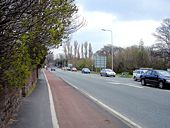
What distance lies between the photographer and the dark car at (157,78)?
2811 centimetres

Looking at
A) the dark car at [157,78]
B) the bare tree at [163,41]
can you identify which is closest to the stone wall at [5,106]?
the dark car at [157,78]

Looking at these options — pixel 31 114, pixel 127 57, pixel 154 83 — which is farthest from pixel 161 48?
pixel 31 114

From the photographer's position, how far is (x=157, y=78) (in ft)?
96.0

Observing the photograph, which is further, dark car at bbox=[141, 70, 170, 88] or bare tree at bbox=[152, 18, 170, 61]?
bare tree at bbox=[152, 18, 170, 61]

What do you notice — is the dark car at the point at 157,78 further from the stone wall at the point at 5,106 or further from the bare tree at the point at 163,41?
the bare tree at the point at 163,41

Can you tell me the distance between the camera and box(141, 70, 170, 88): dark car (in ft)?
92.2

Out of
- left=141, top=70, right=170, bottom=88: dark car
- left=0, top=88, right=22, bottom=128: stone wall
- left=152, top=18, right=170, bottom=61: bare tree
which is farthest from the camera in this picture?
left=152, top=18, right=170, bottom=61: bare tree

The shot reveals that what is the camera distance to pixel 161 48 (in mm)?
87188

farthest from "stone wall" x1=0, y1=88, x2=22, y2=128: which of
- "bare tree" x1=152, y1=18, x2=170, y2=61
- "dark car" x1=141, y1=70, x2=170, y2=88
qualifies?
"bare tree" x1=152, y1=18, x2=170, y2=61

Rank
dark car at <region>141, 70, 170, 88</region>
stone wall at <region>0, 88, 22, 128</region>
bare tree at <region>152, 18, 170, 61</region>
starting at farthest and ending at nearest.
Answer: bare tree at <region>152, 18, 170, 61</region>, dark car at <region>141, 70, 170, 88</region>, stone wall at <region>0, 88, 22, 128</region>

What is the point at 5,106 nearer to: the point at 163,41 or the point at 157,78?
the point at 157,78

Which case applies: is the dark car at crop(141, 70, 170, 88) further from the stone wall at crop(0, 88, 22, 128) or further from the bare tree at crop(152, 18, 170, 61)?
the bare tree at crop(152, 18, 170, 61)

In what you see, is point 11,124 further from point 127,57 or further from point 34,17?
point 127,57

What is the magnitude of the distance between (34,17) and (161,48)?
82.0 metres
